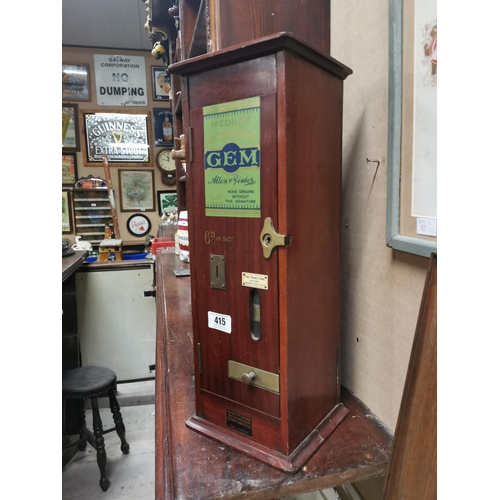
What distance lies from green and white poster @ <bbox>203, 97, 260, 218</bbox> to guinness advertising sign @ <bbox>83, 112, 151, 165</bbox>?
367 cm

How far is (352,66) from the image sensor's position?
29.3 inches

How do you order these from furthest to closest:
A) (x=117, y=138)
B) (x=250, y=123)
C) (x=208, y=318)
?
(x=117, y=138)
(x=208, y=318)
(x=250, y=123)

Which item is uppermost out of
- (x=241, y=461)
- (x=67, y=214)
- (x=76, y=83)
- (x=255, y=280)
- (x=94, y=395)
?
(x=76, y=83)

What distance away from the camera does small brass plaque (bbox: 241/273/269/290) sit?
582mm

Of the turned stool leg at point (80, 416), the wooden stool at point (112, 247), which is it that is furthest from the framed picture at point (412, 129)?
the wooden stool at point (112, 247)

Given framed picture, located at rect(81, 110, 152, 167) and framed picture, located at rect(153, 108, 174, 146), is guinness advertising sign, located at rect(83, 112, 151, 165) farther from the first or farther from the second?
framed picture, located at rect(153, 108, 174, 146)

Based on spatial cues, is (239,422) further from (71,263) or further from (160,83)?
(160,83)

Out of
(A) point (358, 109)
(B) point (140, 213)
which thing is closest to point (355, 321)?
(A) point (358, 109)

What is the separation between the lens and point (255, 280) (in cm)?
59

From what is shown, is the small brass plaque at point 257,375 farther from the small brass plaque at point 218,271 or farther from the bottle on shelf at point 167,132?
the bottle on shelf at point 167,132

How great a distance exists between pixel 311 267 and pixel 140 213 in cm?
374

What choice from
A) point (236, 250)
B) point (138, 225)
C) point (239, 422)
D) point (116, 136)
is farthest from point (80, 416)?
point (116, 136)

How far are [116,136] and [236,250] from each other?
3.80m

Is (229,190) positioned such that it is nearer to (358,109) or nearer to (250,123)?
(250,123)
